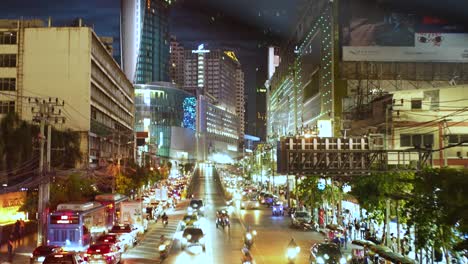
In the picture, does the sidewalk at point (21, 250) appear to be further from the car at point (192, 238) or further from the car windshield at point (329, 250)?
the car windshield at point (329, 250)

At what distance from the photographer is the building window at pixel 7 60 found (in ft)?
256

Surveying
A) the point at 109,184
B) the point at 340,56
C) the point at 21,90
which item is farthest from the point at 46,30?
the point at 340,56

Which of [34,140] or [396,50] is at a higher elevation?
[396,50]

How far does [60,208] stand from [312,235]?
22.6 metres

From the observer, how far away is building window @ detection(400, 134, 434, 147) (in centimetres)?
5728

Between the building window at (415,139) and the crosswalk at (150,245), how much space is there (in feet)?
77.2

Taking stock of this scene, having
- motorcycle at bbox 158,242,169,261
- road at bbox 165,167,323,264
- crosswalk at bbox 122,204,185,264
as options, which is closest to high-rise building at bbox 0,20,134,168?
road at bbox 165,167,323,264

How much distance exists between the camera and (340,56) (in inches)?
3465

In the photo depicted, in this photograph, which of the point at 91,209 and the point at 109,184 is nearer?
the point at 91,209

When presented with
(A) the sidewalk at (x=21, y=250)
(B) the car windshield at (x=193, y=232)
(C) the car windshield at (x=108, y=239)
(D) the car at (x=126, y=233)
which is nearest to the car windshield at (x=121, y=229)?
(D) the car at (x=126, y=233)

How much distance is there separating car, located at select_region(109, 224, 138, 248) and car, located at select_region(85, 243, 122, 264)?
7193 mm

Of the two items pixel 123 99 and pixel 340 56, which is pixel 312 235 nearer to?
pixel 340 56

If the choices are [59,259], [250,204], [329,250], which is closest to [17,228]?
[59,259]

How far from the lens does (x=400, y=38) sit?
87.1 metres
